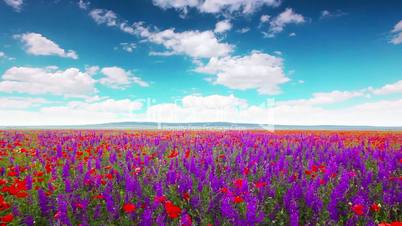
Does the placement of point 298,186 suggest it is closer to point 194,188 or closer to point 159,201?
point 194,188

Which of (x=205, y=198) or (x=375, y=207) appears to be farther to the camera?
(x=205, y=198)

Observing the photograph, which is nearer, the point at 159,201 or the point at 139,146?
the point at 159,201

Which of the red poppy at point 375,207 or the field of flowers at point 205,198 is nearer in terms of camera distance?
the field of flowers at point 205,198

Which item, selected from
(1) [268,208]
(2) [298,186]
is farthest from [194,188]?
(2) [298,186]

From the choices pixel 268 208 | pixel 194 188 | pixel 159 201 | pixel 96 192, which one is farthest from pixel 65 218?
pixel 268 208

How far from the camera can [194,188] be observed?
5426mm

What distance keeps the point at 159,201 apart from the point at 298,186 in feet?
6.20

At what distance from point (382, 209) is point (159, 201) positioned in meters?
2.90

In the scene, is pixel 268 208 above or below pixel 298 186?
below

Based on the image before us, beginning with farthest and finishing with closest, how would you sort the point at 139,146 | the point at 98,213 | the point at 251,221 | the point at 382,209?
the point at 139,146 → the point at 382,209 → the point at 98,213 → the point at 251,221

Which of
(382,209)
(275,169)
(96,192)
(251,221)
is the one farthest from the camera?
(275,169)

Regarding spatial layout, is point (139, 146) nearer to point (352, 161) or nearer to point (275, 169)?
point (275, 169)

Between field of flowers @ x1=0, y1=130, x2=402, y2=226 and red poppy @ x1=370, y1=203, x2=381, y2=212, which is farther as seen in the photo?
red poppy @ x1=370, y1=203, x2=381, y2=212

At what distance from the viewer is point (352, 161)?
7488mm
